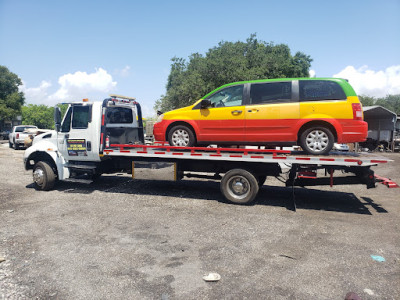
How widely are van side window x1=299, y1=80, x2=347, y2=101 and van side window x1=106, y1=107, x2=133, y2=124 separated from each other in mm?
4787

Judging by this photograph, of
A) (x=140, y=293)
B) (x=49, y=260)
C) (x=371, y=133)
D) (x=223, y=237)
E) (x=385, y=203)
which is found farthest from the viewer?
(x=371, y=133)

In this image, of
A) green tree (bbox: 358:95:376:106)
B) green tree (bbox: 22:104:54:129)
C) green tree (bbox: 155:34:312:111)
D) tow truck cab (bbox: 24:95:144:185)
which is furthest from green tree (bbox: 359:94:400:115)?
green tree (bbox: 22:104:54:129)

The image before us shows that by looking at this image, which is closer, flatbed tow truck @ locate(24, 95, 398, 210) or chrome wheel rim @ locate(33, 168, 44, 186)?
flatbed tow truck @ locate(24, 95, 398, 210)

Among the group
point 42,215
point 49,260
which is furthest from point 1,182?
point 49,260

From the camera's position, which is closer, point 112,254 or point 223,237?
point 112,254

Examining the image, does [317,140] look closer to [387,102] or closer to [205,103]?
[205,103]

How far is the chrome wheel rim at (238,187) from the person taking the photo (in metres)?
6.29

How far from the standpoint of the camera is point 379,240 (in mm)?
4484

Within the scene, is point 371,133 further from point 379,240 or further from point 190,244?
point 190,244

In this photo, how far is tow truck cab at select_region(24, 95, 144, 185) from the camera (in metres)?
7.13

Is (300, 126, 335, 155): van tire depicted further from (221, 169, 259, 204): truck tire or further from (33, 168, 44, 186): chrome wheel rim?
(33, 168, 44, 186): chrome wheel rim

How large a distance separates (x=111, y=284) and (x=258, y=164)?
13.6ft

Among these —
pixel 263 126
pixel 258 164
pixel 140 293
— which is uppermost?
pixel 263 126

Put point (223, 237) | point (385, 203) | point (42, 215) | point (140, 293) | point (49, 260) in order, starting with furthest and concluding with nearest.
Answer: point (385, 203) < point (42, 215) < point (223, 237) < point (49, 260) < point (140, 293)
